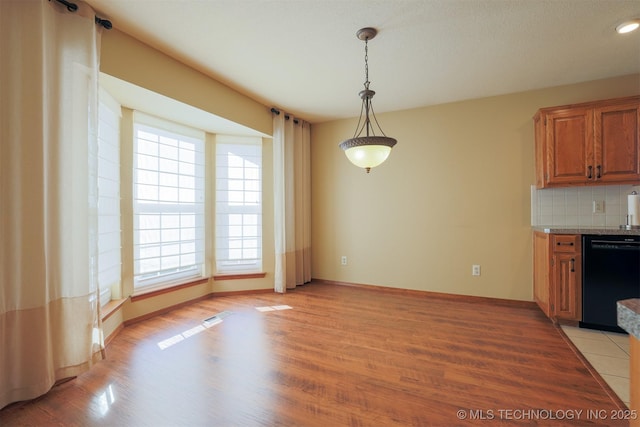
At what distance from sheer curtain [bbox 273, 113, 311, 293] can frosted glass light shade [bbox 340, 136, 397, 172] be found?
203 centimetres

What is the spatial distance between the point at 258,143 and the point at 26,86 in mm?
2626

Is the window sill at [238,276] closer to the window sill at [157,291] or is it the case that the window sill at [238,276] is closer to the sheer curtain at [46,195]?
the window sill at [157,291]

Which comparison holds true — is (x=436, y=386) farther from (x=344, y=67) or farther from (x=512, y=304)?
(x=344, y=67)

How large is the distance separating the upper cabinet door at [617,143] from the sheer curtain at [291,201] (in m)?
3.54

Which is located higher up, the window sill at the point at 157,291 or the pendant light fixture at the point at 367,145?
the pendant light fixture at the point at 367,145

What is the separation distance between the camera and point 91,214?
2.11 m

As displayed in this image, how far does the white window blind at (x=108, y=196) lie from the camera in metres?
2.60

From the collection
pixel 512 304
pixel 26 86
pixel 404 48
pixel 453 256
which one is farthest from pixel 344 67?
pixel 512 304

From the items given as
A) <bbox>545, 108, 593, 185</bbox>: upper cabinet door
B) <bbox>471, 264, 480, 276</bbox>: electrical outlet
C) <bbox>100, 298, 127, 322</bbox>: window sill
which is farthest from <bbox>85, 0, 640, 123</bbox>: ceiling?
<bbox>100, 298, 127, 322</bbox>: window sill

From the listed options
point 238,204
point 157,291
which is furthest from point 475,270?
point 157,291

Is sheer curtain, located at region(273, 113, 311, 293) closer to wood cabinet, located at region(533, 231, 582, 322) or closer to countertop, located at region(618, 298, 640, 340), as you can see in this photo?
wood cabinet, located at region(533, 231, 582, 322)

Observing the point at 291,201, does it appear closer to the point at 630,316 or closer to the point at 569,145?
the point at 569,145

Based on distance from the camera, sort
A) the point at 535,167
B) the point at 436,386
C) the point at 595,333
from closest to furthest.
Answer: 1. the point at 436,386
2. the point at 595,333
3. the point at 535,167

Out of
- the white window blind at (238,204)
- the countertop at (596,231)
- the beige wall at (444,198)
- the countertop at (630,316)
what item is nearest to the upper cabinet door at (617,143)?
the beige wall at (444,198)
